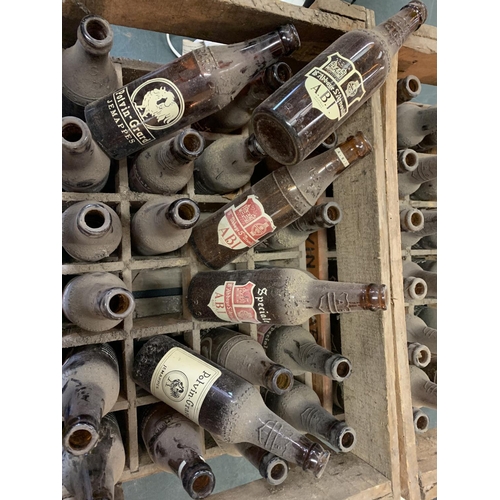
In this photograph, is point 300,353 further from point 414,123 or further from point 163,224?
point 414,123

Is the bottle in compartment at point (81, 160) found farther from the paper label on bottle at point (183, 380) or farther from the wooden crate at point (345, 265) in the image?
the paper label on bottle at point (183, 380)

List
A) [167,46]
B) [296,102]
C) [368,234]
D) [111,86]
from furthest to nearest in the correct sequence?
[167,46] → [368,234] → [111,86] → [296,102]

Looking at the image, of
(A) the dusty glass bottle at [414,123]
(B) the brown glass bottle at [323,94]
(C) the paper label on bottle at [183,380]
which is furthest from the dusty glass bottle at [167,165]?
(A) the dusty glass bottle at [414,123]

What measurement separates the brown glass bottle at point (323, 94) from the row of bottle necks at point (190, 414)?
1.46 ft

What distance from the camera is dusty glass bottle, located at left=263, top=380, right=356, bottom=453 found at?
86cm

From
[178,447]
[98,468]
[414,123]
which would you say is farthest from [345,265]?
[98,468]

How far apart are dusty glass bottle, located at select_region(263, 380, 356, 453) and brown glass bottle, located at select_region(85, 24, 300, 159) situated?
2.21 ft

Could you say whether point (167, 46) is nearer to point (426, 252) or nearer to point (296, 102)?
point (296, 102)

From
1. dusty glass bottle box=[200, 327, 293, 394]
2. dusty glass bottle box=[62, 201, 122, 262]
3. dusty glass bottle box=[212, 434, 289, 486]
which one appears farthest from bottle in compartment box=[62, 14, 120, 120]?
dusty glass bottle box=[212, 434, 289, 486]

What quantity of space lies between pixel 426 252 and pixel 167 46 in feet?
4.43

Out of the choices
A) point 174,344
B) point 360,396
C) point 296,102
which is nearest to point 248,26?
point 296,102

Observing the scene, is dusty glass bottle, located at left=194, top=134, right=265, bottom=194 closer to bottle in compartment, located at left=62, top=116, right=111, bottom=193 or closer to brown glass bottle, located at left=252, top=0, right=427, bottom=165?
brown glass bottle, located at left=252, top=0, right=427, bottom=165

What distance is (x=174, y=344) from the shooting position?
84cm

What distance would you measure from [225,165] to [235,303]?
0.34 meters
